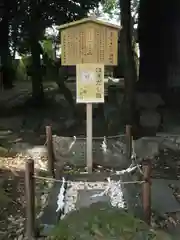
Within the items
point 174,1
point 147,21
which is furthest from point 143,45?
point 174,1

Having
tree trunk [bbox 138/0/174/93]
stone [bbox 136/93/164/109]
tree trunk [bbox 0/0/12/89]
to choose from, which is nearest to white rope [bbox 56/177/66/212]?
Result: stone [bbox 136/93/164/109]

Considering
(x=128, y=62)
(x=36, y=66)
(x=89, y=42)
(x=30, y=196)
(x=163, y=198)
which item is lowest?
(x=163, y=198)

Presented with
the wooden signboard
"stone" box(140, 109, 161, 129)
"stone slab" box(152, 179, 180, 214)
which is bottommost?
"stone slab" box(152, 179, 180, 214)

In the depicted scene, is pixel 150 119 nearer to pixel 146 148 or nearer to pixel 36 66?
pixel 146 148

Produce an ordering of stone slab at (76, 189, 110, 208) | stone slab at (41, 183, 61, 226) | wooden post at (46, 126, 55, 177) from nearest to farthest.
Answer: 1. stone slab at (41, 183, 61, 226)
2. stone slab at (76, 189, 110, 208)
3. wooden post at (46, 126, 55, 177)

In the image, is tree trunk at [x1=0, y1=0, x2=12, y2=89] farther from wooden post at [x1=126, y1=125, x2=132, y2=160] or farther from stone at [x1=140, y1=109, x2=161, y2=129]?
wooden post at [x1=126, y1=125, x2=132, y2=160]

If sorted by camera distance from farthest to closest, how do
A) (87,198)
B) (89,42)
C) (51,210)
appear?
(89,42), (87,198), (51,210)

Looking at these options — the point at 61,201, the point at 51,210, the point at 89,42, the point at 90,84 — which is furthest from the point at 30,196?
the point at 89,42

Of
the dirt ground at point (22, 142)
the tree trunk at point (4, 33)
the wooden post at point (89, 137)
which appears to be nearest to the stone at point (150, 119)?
the dirt ground at point (22, 142)

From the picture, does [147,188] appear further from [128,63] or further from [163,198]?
[128,63]

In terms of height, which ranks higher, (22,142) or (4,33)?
(4,33)

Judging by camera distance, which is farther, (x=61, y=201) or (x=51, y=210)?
(x=61, y=201)

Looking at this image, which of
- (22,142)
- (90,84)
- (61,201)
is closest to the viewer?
(61,201)

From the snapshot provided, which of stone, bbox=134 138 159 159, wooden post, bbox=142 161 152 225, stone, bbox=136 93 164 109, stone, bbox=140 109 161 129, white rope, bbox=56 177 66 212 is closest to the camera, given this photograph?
wooden post, bbox=142 161 152 225
